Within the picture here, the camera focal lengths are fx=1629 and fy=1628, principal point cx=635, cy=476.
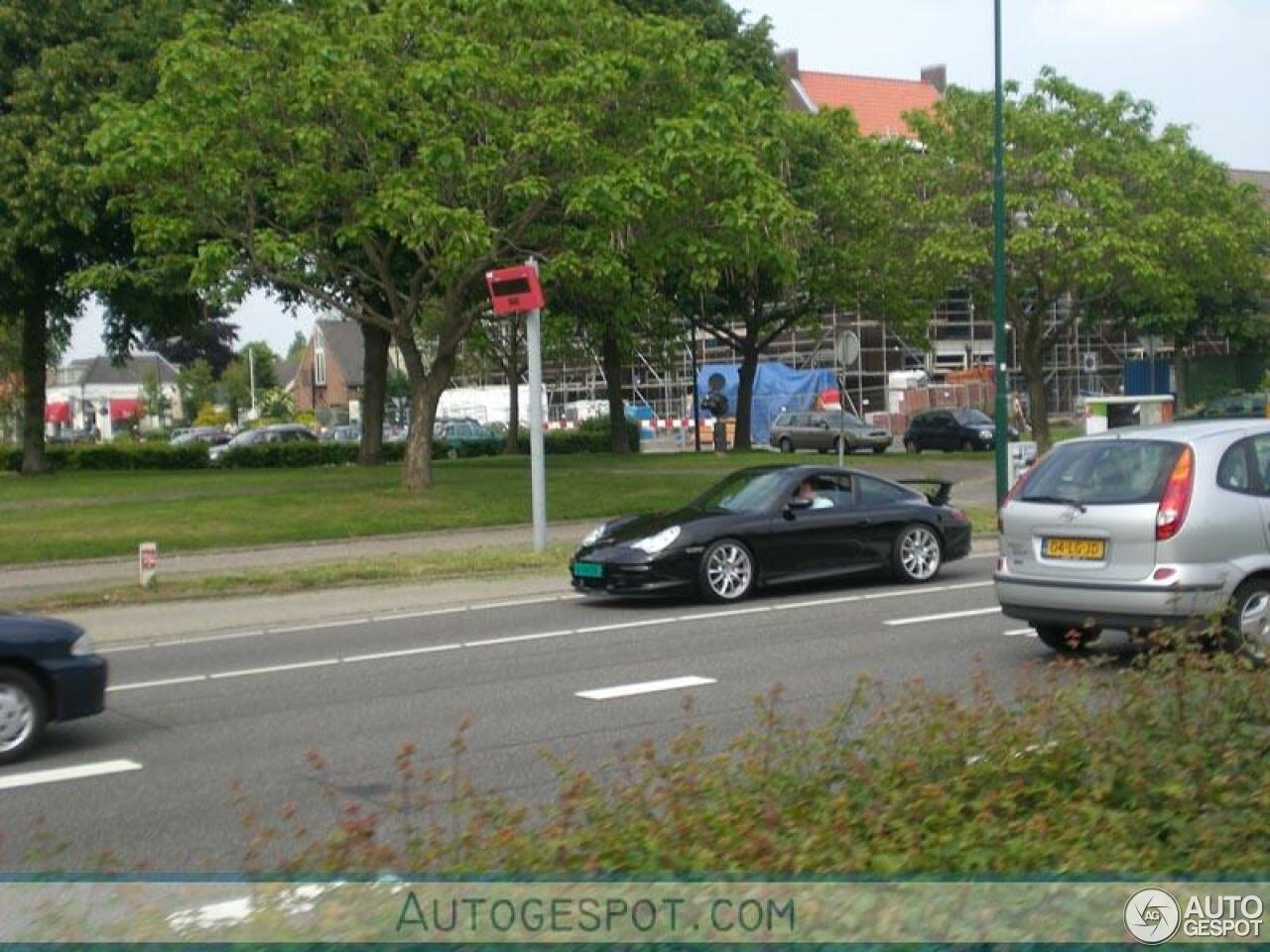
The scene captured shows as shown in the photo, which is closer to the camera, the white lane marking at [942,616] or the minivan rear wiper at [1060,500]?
the minivan rear wiper at [1060,500]

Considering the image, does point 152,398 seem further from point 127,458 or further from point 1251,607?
point 1251,607

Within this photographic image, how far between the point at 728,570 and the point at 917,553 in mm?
2340

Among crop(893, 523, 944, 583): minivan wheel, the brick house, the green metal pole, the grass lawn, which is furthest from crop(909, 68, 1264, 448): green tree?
the brick house

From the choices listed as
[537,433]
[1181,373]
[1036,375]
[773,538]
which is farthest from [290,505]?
[1181,373]

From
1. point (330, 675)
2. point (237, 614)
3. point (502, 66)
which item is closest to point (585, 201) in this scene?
point (502, 66)

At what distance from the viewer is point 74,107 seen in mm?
34031

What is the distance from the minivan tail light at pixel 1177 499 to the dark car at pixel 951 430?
40.7 meters

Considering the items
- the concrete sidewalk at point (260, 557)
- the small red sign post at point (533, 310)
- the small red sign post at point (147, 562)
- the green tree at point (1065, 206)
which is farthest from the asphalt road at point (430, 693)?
the green tree at point (1065, 206)

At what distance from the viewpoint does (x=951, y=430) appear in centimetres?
5225

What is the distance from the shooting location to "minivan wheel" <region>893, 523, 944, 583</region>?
1664 cm

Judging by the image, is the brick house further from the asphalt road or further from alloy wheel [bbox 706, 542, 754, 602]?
the asphalt road

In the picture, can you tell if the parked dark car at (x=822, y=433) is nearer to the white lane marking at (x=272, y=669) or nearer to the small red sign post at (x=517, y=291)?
the small red sign post at (x=517, y=291)

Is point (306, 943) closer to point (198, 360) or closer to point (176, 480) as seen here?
point (176, 480)

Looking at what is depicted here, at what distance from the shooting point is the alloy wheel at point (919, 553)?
16688 mm
